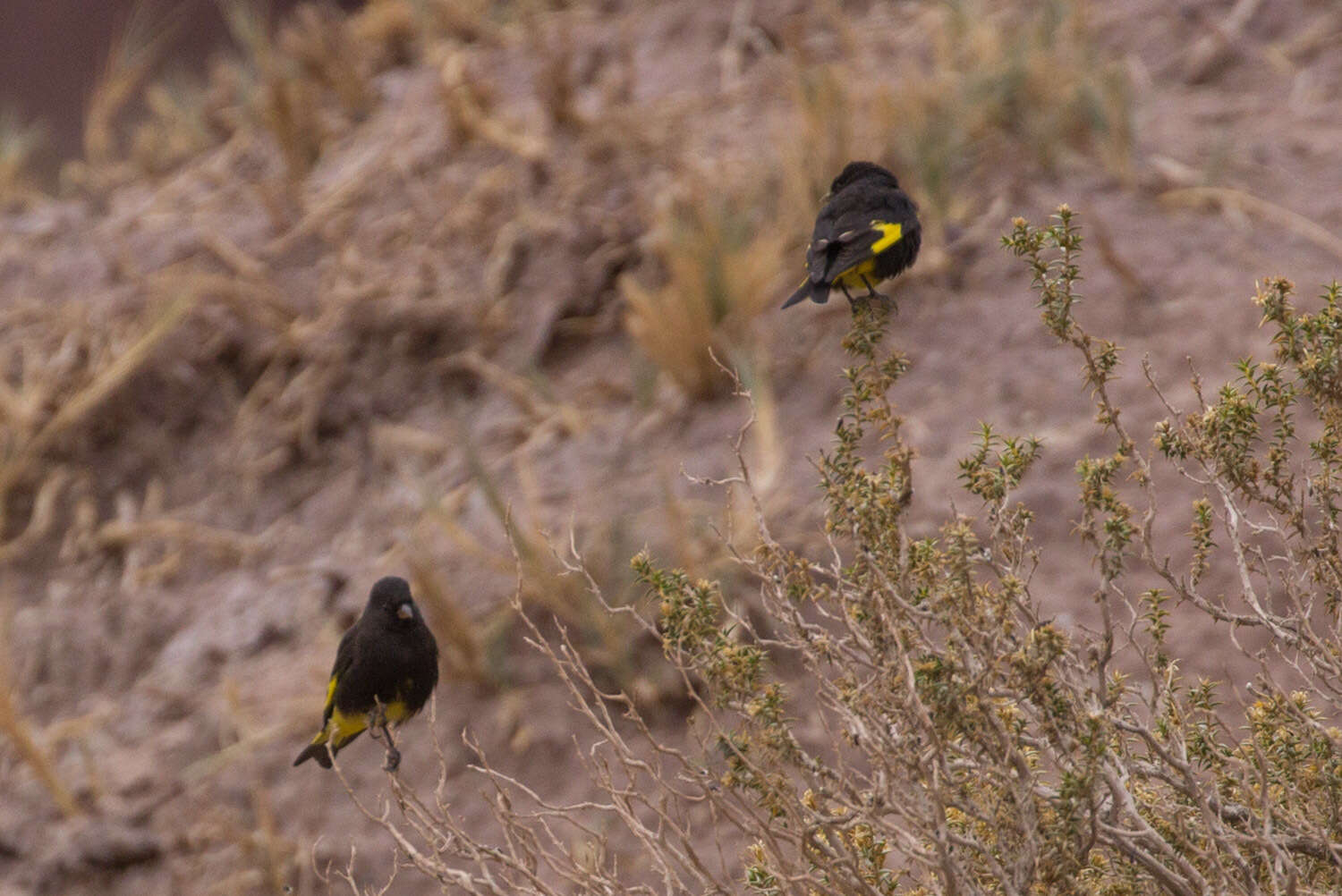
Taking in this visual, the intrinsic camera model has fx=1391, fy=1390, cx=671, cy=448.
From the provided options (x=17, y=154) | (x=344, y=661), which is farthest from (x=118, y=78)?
(x=344, y=661)

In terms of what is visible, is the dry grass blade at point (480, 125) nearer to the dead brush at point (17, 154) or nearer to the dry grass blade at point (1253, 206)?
the dry grass blade at point (1253, 206)

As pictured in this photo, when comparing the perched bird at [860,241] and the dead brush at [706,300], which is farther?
the dead brush at [706,300]

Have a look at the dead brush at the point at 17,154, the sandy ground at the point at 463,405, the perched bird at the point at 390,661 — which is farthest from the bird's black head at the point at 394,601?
the dead brush at the point at 17,154

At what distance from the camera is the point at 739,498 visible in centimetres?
425

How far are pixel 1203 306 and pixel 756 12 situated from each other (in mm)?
3309

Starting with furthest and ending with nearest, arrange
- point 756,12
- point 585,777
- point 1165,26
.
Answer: point 756,12
point 1165,26
point 585,777

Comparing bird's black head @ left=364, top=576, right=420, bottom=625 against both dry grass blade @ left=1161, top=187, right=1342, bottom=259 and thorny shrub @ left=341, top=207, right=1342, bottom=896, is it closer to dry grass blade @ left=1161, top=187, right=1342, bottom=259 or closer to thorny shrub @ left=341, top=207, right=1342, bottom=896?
thorny shrub @ left=341, top=207, right=1342, bottom=896

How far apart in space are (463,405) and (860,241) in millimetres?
3163

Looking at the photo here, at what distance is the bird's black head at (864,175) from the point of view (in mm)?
3031

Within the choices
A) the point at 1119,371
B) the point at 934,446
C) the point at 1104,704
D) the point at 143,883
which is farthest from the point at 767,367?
the point at 1104,704

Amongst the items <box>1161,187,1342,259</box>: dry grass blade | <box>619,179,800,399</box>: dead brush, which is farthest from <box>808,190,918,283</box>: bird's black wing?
<box>1161,187,1342,259</box>: dry grass blade

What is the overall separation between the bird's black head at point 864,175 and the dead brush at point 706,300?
1445 mm

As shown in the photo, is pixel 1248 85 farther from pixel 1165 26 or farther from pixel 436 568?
pixel 436 568

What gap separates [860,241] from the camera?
8.54 ft
